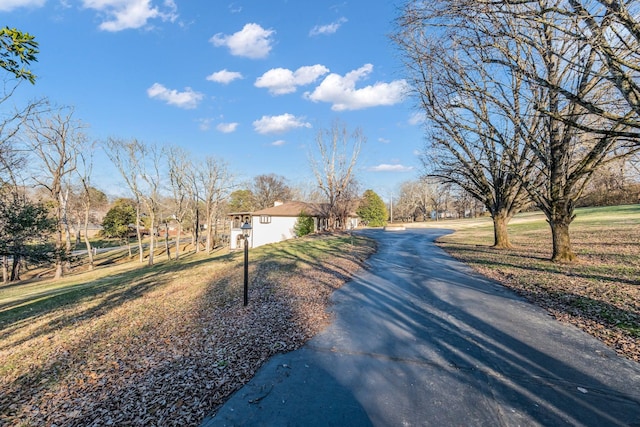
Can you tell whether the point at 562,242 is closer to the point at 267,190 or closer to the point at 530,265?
the point at 530,265

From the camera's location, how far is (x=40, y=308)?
835 centimetres

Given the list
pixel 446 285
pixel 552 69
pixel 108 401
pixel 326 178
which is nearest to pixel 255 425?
pixel 108 401

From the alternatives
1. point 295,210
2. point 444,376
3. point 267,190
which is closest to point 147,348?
point 444,376

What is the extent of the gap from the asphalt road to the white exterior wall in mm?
27492

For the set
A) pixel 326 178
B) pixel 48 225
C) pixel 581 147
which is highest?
pixel 326 178

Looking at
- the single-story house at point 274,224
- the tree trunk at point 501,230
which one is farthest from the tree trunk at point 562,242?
the single-story house at point 274,224

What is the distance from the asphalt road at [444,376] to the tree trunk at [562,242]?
550 cm

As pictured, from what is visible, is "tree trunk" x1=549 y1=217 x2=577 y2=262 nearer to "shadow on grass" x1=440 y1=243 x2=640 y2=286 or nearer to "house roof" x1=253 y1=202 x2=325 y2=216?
"shadow on grass" x1=440 y1=243 x2=640 y2=286

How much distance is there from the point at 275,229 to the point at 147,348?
2845cm

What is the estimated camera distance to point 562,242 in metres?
9.67

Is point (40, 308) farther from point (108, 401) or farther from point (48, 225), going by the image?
point (108, 401)

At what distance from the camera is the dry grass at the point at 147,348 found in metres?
3.08

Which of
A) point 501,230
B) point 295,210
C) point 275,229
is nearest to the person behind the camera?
point 501,230

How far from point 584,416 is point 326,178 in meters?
28.9
